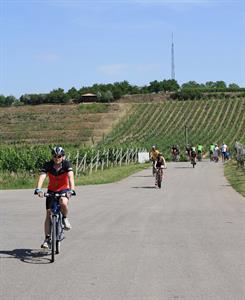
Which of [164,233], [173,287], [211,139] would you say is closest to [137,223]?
[164,233]

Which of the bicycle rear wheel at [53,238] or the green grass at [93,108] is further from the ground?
the green grass at [93,108]

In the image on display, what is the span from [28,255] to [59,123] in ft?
262

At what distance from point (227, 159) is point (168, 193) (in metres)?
30.7

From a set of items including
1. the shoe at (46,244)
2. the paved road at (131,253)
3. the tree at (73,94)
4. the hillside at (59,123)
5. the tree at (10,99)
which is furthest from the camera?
the tree at (10,99)

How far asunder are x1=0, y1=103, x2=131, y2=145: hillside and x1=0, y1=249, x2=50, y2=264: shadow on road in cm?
6579

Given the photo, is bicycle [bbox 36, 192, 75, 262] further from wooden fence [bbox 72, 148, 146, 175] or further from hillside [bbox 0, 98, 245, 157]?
hillside [bbox 0, 98, 245, 157]

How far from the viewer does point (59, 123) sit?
89250 mm

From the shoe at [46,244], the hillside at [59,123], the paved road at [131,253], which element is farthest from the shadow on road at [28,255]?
the hillside at [59,123]

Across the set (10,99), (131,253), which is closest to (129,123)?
(10,99)

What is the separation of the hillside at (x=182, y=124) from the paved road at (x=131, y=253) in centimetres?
4971

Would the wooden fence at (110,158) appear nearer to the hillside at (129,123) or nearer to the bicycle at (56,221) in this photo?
the hillside at (129,123)

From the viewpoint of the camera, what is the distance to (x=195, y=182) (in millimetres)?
28078

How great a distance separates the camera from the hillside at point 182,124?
250ft

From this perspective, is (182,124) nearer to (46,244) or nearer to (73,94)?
(73,94)
